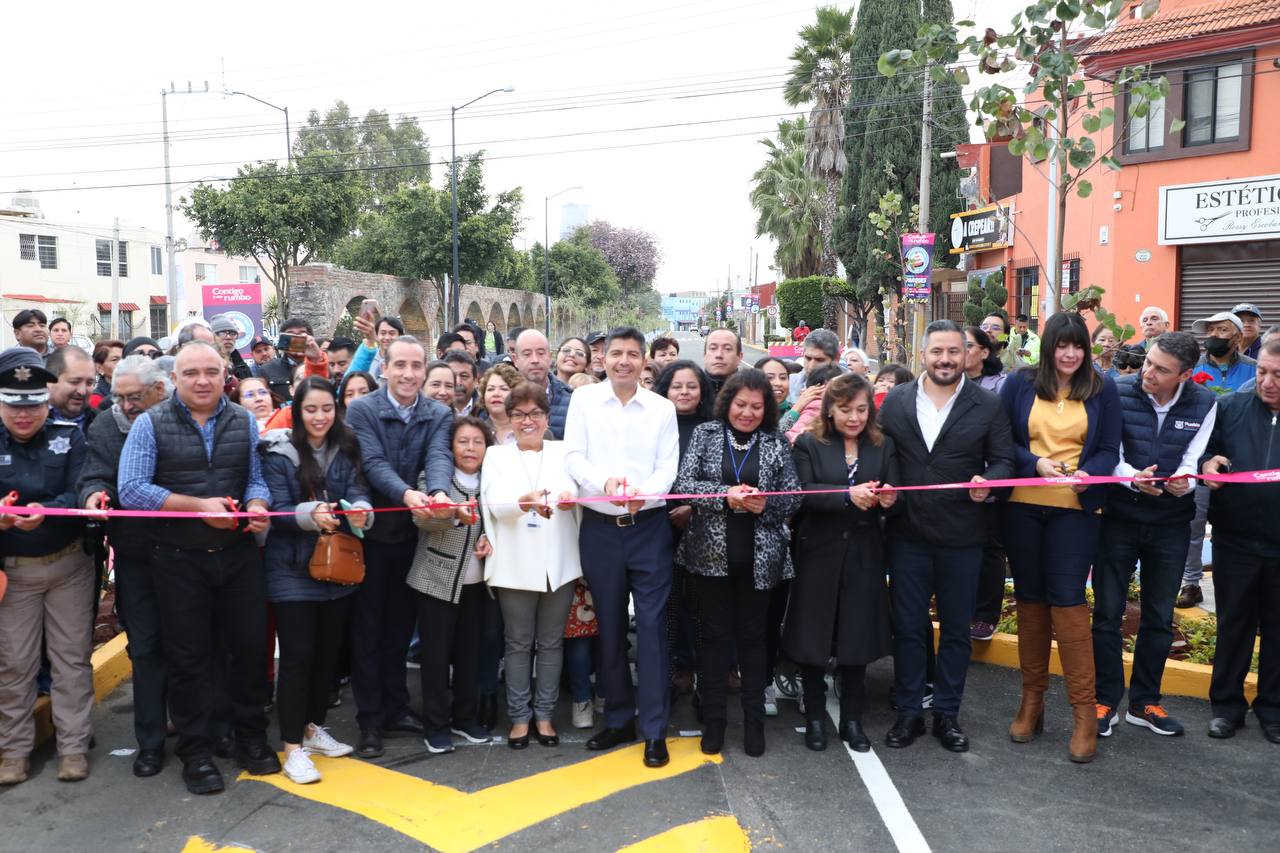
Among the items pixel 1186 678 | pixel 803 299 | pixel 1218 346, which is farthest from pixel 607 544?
pixel 803 299

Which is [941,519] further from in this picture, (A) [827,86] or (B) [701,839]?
(A) [827,86]

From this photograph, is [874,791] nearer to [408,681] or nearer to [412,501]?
[412,501]

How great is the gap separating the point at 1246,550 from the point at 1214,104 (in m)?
15.7

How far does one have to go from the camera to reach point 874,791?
4.57 meters

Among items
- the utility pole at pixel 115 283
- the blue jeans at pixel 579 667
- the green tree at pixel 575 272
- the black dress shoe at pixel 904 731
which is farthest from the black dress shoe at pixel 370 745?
the green tree at pixel 575 272

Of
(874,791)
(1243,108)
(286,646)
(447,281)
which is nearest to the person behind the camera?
(874,791)

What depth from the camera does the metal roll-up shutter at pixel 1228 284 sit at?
56.5 ft

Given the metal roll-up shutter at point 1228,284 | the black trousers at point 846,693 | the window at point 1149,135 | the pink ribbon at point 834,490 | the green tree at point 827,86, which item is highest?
the green tree at point 827,86

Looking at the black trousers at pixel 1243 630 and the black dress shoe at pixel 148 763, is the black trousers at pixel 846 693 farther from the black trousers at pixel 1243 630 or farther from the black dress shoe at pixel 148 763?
the black dress shoe at pixel 148 763

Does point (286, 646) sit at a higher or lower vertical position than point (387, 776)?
higher

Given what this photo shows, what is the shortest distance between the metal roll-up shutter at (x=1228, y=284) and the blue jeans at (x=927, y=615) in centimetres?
1459

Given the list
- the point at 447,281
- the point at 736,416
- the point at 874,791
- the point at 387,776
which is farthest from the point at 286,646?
the point at 447,281

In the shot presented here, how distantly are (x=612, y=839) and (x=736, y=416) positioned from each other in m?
2.06

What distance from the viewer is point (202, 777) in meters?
4.68
